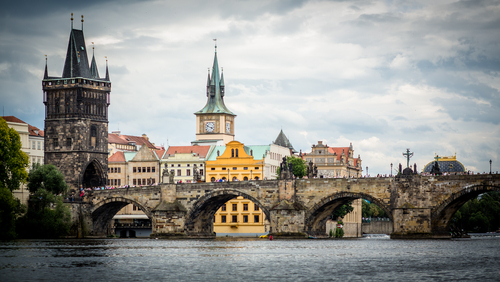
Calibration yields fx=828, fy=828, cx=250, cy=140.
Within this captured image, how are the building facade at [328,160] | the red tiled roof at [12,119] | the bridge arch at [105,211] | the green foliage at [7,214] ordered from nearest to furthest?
the green foliage at [7,214] < the red tiled roof at [12,119] < the bridge arch at [105,211] < the building facade at [328,160]

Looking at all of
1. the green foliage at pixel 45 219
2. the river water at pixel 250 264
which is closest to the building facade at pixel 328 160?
the green foliage at pixel 45 219

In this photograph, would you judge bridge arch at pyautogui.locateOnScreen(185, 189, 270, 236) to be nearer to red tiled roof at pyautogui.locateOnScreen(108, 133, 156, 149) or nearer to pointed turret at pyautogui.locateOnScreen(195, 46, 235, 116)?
pointed turret at pyautogui.locateOnScreen(195, 46, 235, 116)

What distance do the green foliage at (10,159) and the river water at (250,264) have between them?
1283 cm

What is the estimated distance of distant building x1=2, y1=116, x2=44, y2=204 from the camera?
93875mm

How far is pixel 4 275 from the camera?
45.9 meters

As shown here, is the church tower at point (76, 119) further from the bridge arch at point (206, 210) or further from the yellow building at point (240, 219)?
the yellow building at point (240, 219)

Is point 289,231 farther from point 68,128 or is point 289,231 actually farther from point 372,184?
point 68,128

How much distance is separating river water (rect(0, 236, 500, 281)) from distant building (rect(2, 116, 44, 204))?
2200cm

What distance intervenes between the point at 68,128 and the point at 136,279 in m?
64.2

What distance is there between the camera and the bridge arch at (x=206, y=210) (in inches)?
3686

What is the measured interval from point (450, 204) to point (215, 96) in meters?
68.8

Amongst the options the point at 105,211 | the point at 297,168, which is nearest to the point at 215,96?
the point at 297,168

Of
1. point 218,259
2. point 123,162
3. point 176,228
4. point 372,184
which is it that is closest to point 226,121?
point 123,162

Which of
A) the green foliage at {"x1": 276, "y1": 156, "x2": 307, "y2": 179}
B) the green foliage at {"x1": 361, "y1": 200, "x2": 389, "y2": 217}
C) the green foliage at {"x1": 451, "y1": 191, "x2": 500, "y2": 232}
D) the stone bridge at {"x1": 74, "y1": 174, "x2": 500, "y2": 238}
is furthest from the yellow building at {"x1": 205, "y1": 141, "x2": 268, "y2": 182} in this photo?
the green foliage at {"x1": 361, "y1": 200, "x2": 389, "y2": 217}
